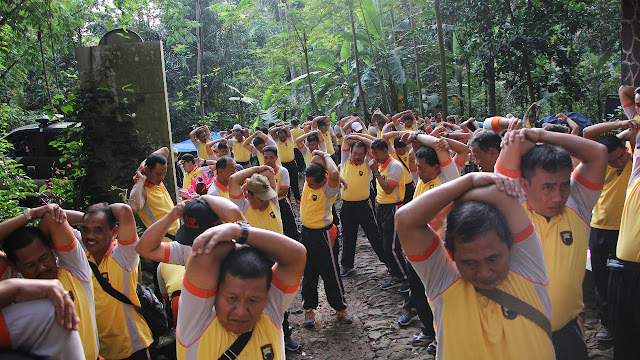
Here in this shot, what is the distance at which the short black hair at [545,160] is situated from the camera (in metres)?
2.33

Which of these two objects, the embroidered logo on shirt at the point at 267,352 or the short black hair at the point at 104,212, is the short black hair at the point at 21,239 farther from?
the embroidered logo on shirt at the point at 267,352

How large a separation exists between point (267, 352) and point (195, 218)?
1006 millimetres

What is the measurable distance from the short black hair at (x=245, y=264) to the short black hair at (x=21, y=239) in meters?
1.40

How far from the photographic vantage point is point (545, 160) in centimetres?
236

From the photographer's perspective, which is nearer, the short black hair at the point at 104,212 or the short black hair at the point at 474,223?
the short black hair at the point at 474,223

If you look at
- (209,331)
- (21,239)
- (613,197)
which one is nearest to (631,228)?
(613,197)

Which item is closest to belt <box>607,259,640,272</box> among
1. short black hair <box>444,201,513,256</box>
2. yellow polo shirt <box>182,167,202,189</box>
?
short black hair <box>444,201,513,256</box>

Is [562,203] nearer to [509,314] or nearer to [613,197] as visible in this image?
[509,314]

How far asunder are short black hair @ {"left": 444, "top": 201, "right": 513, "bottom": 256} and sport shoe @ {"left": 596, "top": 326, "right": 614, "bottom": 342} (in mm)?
3372

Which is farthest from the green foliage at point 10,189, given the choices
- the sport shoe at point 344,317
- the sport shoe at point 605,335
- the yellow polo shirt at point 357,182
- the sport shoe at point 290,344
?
the sport shoe at point 605,335

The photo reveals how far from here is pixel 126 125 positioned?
5832 mm

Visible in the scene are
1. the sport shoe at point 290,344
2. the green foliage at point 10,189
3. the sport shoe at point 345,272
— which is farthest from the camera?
the sport shoe at point 345,272

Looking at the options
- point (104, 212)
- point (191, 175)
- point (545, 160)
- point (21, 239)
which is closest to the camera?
point (545, 160)

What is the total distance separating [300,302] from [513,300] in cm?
478
